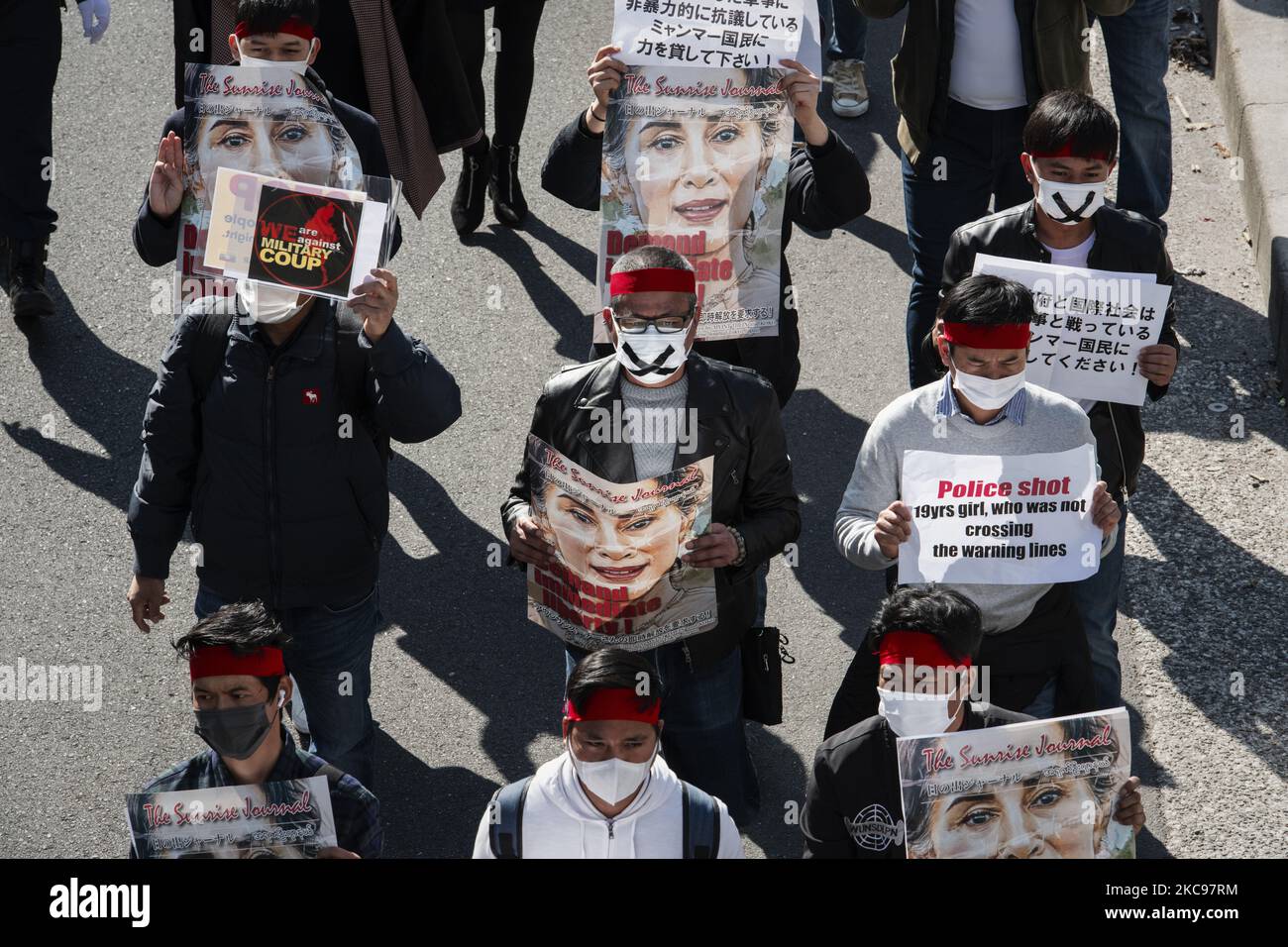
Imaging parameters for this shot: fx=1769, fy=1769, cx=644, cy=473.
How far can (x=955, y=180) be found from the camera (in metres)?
6.74

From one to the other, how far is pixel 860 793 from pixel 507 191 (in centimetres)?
500

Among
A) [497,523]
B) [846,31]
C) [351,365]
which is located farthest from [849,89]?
[351,365]

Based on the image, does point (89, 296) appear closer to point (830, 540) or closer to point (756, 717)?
point (830, 540)

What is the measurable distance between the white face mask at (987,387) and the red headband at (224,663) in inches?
78.0

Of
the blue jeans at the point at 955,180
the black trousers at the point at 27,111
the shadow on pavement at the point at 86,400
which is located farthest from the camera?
the black trousers at the point at 27,111

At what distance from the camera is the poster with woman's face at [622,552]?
4.77 metres

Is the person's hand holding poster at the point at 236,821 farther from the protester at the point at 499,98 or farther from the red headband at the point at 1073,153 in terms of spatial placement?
the protester at the point at 499,98

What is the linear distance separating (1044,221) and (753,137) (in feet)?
3.15

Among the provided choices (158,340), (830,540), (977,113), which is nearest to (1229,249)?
(977,113)

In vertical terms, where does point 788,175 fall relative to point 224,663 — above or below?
above

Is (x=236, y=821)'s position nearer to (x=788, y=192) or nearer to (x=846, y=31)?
(x=788, y=192)

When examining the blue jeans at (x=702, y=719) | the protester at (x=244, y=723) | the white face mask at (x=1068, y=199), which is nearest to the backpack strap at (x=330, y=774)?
the protester at (x=244, y=723)

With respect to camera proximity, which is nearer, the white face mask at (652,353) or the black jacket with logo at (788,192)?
the white face mask at (652,353)

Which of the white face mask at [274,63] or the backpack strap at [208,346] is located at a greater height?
the white face mask at [274,63]
